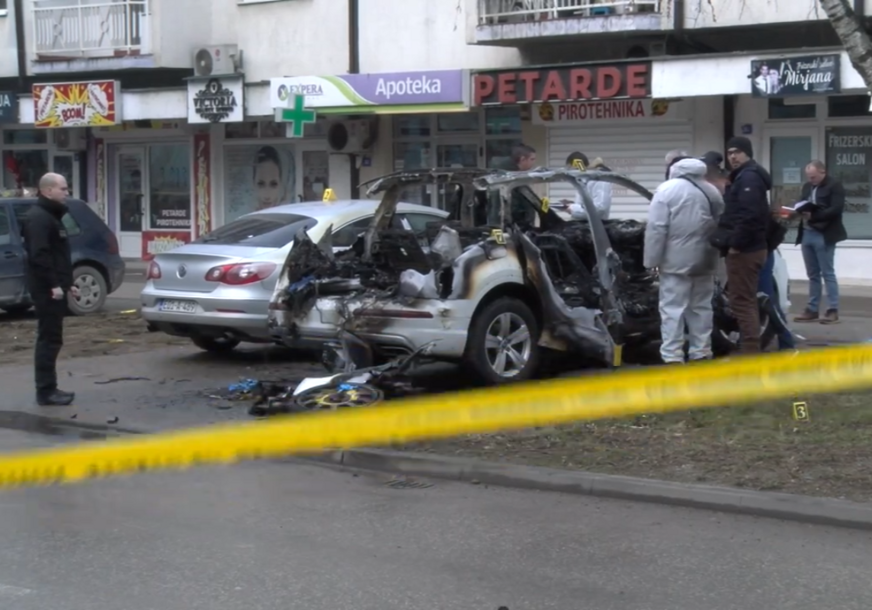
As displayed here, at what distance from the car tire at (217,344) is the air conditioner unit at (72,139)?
49.1 ft

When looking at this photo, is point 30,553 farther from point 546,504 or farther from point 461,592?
point 546,504

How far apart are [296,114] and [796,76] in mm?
7612

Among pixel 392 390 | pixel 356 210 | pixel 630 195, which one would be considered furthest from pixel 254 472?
pixel 630 195

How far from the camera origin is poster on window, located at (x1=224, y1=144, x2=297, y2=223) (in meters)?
24.2

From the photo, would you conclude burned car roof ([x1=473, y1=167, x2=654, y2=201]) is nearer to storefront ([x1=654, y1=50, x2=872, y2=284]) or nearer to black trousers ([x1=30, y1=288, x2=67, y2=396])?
black trousers ([x1=30, y1=288, x2=67, y2=396])

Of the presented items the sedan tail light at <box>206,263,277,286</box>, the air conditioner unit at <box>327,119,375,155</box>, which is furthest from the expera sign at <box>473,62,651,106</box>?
the sedan tail light at <box>206,263,277,286</box>

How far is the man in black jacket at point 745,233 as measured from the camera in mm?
9914

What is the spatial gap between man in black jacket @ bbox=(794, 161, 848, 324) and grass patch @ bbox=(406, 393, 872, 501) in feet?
16.1

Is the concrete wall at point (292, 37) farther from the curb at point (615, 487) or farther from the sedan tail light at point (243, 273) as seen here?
the curb at point (615, 487)

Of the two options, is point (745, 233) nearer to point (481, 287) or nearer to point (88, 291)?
point (481, 287)

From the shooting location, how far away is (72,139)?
1045 inches

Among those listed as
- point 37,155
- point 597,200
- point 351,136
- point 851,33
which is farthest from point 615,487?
point 37,155

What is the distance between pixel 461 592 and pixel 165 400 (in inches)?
209

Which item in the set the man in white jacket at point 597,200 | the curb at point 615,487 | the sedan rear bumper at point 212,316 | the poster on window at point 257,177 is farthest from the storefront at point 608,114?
the curb at point 615,487
